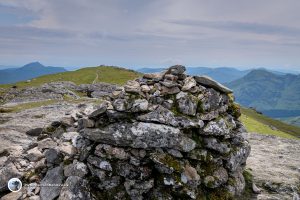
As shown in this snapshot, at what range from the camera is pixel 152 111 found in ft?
87.6

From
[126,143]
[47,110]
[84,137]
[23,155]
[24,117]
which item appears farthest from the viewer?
→ [47,110]

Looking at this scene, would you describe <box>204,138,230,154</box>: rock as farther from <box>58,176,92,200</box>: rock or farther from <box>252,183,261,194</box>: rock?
<box>58,176,92,200</box>: rock

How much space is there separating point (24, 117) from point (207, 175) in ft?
146

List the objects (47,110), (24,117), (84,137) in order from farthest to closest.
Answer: (47,110) < (24,117) < (84,137)

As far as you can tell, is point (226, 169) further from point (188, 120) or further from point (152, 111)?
point (152, 111)

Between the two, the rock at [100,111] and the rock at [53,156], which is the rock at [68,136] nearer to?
the rock at [53,156]

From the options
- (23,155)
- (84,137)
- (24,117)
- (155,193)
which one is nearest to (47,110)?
(24,117)

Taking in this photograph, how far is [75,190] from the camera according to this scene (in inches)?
1032

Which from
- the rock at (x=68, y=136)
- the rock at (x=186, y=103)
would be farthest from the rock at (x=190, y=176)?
the rock at (x=68, y=136)

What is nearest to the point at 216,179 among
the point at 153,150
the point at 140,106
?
the point at 153,150

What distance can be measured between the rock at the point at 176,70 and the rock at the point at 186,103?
2.56 m

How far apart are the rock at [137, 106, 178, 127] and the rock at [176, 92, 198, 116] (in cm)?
114

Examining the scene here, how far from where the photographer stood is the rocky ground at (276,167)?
31.3m

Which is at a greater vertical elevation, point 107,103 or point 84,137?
point 107,103
